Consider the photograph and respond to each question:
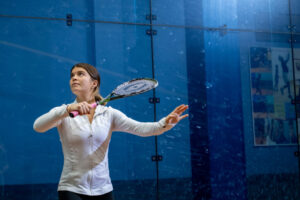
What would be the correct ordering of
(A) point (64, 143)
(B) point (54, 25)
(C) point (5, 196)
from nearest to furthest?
(A) point (64, 143), (C) point (5, 196), (B) point (54, 25)

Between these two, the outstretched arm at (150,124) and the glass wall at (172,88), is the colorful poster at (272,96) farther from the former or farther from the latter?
the outstretched arm at (150,124)

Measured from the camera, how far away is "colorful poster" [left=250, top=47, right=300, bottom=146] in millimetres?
3740

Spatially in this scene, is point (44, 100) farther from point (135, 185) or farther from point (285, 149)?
point (285, 149)

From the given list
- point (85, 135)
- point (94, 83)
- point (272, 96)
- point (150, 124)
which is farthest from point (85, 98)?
point (272, 96)

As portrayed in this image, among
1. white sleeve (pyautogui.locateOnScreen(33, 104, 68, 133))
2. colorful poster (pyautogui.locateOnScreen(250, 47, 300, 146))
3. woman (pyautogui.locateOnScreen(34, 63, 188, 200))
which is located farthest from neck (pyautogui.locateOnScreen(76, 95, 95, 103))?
colorful poster (pyautogui.locateOnScreen(250, 47, 300, 146))

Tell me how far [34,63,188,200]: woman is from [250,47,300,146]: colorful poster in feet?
6.31

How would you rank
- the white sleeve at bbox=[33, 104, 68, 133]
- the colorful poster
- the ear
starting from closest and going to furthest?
the white sleeve at bbox=[33, 104, 68, 133]
the ear
the colorful poster

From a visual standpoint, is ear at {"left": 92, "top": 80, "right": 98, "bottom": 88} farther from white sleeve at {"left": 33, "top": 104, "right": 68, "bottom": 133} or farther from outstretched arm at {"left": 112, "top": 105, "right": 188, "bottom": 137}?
white sleeve at {"left": 33, "top": 104, "right": 68, "bottom": 133}

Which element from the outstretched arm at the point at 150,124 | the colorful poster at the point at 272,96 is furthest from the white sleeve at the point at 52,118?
the colorful poster at the point at 272,96

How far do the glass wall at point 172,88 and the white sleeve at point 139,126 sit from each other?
3.87 ft

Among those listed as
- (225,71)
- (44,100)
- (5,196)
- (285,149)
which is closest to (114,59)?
(44,100)

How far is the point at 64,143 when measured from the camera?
197 cm

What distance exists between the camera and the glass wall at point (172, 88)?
3096 mm

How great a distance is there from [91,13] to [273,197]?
7.55 feet
